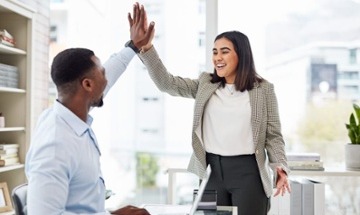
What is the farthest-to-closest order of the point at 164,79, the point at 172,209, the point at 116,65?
1. the point at 164,79
2. the point at 116,65
3. the point at 172,209

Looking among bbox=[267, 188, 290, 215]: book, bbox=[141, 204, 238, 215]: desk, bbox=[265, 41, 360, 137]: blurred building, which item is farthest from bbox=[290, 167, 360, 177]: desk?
bbox=[141, 204, 238, 215]: desk

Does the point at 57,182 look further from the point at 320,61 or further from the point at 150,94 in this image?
the point at 320,61

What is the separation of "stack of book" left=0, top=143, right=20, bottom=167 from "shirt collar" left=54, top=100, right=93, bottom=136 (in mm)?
1741

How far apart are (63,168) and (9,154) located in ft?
6.42

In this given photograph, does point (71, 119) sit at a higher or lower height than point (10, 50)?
lower

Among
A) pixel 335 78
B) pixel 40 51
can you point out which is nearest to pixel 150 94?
pixel 40 51

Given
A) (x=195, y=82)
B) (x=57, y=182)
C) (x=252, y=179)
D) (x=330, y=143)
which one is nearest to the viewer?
(x=57, y=182)

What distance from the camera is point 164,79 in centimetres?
228

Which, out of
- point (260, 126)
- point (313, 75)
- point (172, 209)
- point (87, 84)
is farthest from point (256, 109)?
point (313, 75)

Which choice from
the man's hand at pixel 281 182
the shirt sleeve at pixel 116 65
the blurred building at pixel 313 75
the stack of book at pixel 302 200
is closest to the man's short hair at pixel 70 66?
the shirt sleeve at pixel 116 65

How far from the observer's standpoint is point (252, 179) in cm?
206

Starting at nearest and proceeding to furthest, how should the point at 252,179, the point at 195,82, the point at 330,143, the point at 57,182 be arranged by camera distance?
1. the point at 57,182
2. the point at 252,179
3. the point at 195,82
4. the point at 330,143

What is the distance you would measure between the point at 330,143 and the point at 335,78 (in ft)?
1.62

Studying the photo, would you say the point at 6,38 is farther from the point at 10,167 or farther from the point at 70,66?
the point at 70,66
